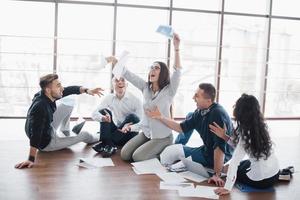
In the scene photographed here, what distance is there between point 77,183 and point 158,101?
906mm

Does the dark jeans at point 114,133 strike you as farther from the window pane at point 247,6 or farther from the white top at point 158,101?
the window pane at point 247,6

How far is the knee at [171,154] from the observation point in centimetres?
295

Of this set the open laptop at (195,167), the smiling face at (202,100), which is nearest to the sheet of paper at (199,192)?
the open laptop at (195,167)

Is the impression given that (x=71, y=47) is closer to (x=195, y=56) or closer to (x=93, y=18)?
(x=93, y=18)

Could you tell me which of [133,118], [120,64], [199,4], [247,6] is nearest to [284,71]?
[247,6]

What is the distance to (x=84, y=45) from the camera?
522 centimetres

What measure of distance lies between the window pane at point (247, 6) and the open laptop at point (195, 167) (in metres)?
3.10

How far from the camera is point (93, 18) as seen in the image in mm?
5121

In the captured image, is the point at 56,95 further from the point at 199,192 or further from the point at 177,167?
the point at 199,192

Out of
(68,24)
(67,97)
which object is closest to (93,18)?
(68,24)

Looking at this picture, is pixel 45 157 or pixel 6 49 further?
pixel 6 49

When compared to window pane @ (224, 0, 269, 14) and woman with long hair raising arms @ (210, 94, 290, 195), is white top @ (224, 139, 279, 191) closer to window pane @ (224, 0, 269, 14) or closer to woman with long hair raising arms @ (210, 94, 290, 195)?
woman with long hair raising arms @ (210, 94, 290, 195)

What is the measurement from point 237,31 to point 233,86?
787 millimetres

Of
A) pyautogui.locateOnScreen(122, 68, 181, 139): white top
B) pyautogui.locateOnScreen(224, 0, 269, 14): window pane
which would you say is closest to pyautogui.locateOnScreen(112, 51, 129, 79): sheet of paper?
pyautogui.locateOnScreen(122, 68, 181, 139): white top
